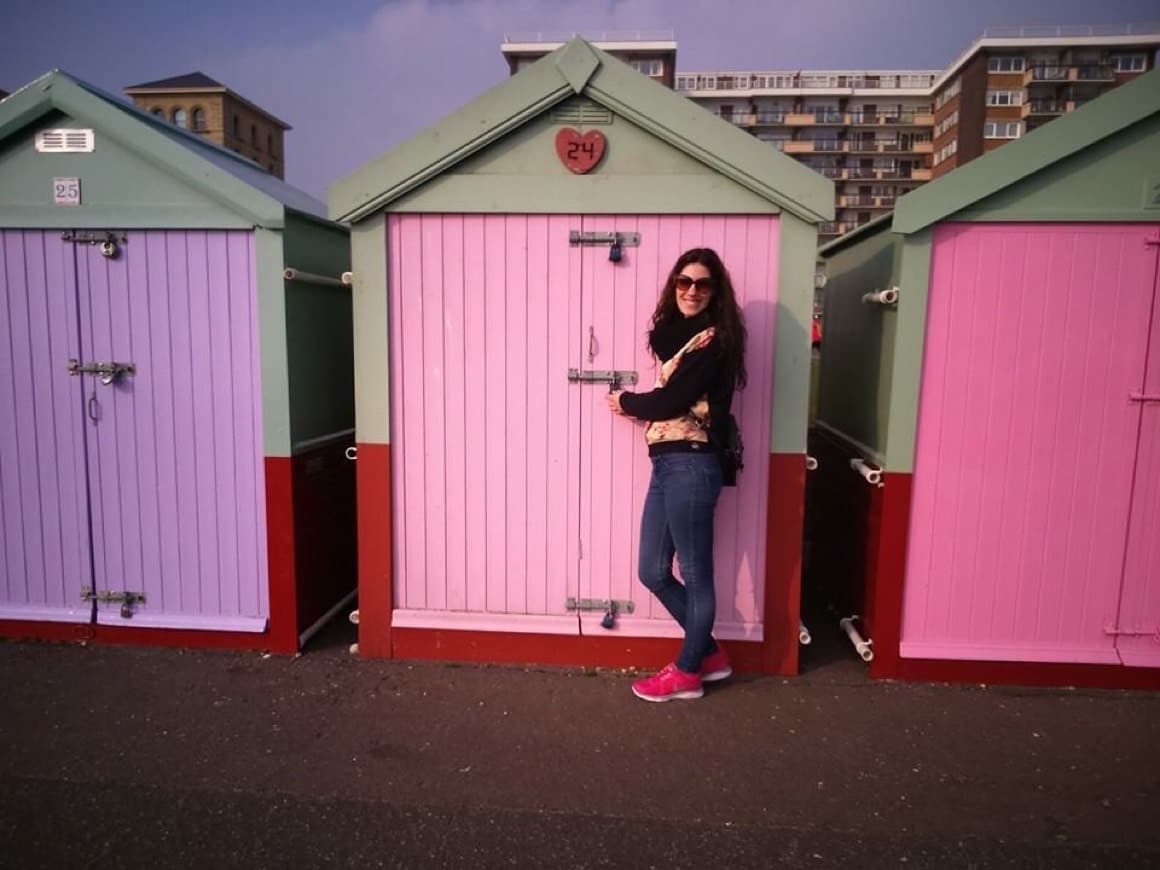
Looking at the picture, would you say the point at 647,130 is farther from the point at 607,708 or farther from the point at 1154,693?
the point at 1154,693

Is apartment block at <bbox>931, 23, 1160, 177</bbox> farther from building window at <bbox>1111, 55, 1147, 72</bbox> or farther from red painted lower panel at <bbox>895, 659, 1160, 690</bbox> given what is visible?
red painted lower panel at <bbox>895, 659, 1160, 690</bbox>

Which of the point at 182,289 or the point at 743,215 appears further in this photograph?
the point at 182,289

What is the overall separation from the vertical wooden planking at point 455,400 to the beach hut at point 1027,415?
85.1 inches

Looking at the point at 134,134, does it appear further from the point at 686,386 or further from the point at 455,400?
the point at 686,386

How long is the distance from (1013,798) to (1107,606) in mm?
1443

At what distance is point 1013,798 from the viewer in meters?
3.02

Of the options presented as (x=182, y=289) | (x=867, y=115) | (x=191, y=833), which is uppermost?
(x=867, y=115)

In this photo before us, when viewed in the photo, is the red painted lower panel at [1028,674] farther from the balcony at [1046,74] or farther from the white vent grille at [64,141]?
the balcony at [1046,74]

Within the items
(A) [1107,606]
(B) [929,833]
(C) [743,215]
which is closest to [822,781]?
(B) [929,833]

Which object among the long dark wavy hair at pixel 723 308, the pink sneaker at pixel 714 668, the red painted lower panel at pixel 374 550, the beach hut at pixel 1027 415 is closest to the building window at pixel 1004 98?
the beach hut at pixel 1027 415

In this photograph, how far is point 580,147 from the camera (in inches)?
149

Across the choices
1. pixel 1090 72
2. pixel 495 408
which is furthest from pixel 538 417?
pixel 1090 72

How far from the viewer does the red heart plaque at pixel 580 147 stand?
149 inches

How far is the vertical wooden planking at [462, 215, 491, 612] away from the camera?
3936mm
